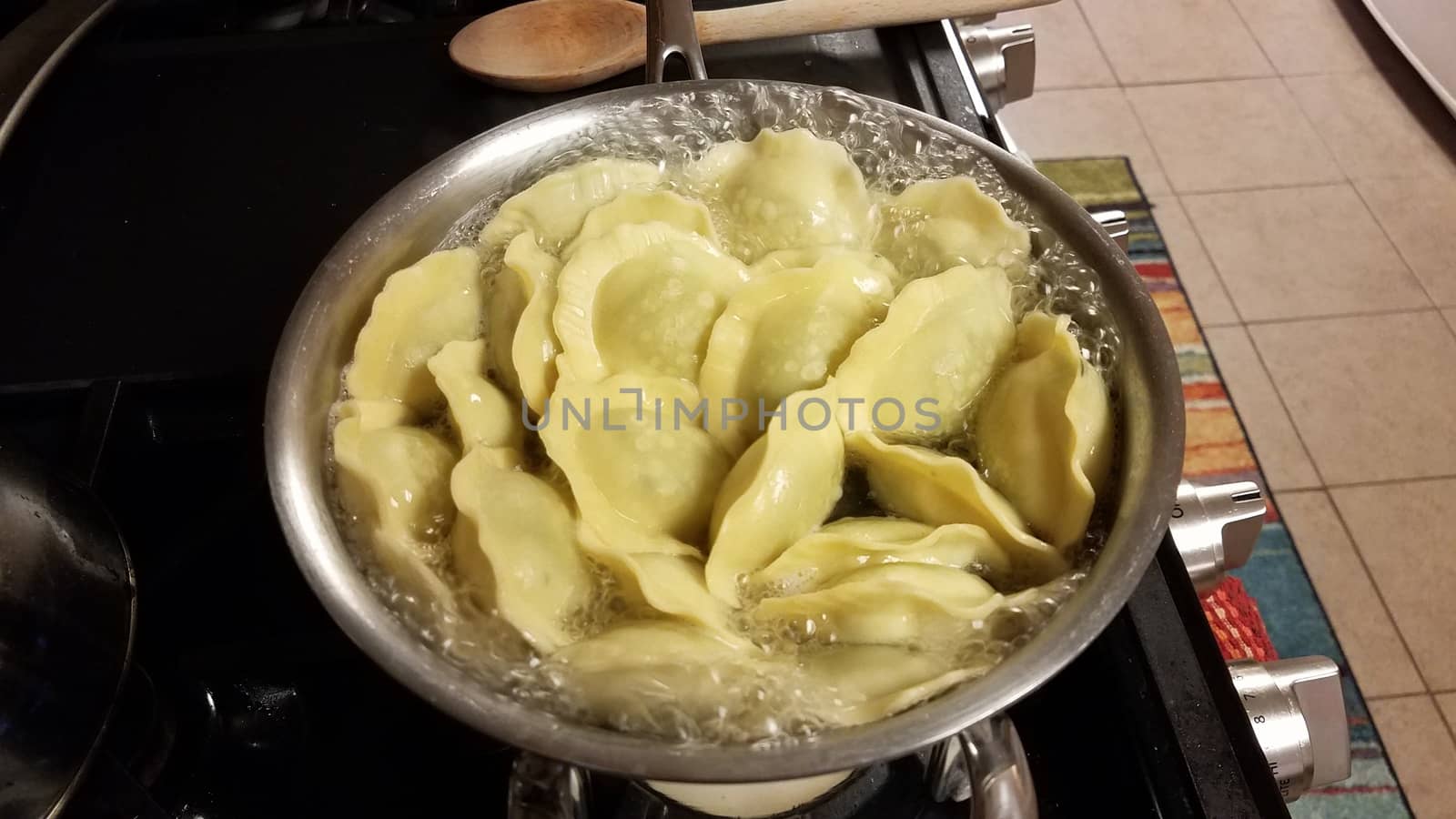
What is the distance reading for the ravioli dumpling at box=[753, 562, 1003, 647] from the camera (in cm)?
43

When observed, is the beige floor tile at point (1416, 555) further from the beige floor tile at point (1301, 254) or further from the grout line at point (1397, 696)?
the beige floor tile at point (1301, 254)

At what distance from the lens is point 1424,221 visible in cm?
173

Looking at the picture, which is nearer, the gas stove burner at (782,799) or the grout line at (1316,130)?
the gas stove burner at (782,799)

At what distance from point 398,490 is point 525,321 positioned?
118mm

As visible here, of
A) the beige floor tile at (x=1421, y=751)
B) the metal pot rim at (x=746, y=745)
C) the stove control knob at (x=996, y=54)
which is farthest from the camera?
the beige floor tile at (x=1421, y=751)

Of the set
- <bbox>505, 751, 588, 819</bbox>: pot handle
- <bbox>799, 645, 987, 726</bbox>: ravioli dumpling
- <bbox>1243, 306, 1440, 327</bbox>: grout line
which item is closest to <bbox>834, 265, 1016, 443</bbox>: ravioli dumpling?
<bbox>799, 645, 987, 726</bbox>: ravioli dumpling

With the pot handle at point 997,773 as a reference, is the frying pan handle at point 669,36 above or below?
above

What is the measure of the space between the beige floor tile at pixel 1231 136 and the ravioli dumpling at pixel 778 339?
4.88ft

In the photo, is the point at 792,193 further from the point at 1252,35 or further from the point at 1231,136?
the point at 1252,35

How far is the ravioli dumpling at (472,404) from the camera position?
0.51 metres

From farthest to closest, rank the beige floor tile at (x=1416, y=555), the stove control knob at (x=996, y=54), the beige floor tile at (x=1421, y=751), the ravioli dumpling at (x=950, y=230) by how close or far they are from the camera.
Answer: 1. the beige floor tile at (x=1416, y=555)
2. the beige floor tile at (x=1421, y=751)
3. the stove control knob at (x=996, y=54)
4. the ravioli dumpling at (x=950, y=230)

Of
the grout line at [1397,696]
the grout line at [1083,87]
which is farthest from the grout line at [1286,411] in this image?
the grout line at [1083,87]

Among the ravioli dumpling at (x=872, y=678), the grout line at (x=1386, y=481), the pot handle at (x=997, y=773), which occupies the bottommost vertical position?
the grout line at (x=1386, y=481)

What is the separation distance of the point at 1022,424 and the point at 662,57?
395 mm
